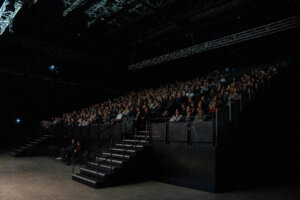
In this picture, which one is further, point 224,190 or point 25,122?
point 25,122

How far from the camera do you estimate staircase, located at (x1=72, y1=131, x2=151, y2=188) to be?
7297 millimetres

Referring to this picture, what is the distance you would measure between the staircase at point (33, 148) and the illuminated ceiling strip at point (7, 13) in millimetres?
7148

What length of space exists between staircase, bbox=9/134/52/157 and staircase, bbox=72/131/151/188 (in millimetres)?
8136

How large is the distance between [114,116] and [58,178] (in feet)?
19.7

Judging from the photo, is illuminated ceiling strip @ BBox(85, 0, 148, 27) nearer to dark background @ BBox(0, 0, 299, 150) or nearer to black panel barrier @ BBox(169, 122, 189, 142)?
dark background @ BBox(0, 0, 299, 150)

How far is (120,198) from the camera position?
588 centimetres

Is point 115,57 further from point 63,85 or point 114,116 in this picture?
point 114,116

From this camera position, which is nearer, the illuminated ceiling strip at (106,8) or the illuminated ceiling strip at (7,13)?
the illuminated ceiling strip at (7,13)

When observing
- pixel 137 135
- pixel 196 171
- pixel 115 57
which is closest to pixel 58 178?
pixel 137 135

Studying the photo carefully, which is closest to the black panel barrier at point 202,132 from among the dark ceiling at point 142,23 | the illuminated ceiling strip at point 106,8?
the dark ceiling at point 142,23

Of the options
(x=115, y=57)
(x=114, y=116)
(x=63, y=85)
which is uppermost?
(x=115, y=57)

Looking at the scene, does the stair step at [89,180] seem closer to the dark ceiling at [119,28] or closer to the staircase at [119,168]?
the staircase at [119,168]

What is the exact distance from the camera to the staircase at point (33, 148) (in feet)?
48.0

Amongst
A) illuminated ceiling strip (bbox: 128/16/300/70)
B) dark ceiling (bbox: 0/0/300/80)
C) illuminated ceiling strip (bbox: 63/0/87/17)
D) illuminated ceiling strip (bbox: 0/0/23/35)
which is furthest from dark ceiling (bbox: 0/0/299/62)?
illuminated ceiling strip (bbox: 0/0/23/35)
